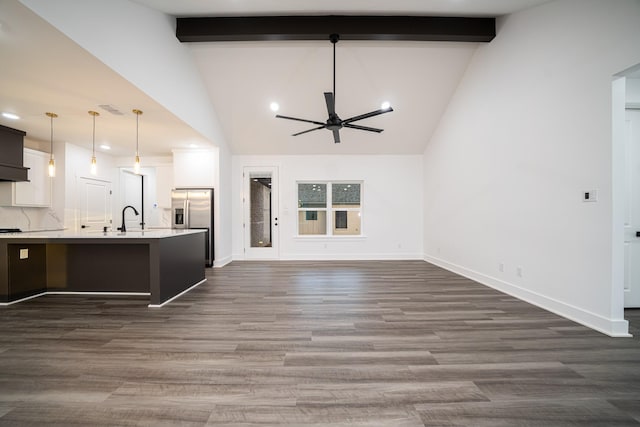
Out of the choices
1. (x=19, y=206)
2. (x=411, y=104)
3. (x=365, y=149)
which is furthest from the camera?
(x=365, y=149)

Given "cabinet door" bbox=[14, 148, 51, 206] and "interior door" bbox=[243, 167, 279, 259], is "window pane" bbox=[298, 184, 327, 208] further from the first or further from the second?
"cabinet door" bbox=[14, 148, 51, 206]

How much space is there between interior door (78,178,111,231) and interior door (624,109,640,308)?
9.14m

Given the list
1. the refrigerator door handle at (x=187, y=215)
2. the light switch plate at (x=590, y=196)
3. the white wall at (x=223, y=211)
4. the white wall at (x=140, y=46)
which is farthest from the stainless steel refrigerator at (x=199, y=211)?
the light switch plate at (x=590, y=196)

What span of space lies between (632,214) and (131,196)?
32.0 ft

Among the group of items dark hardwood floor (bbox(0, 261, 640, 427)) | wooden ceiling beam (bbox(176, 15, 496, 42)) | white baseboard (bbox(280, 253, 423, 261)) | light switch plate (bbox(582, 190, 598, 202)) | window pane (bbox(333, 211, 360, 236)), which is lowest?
dark hardwood floor (bbox(0, 261, 640, 427))

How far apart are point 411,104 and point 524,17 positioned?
2.17 meters

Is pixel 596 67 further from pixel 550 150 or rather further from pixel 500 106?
pixel 500 106

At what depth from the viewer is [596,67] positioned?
2.71 metres

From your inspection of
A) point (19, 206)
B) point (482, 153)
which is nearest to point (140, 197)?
point (19, 206)

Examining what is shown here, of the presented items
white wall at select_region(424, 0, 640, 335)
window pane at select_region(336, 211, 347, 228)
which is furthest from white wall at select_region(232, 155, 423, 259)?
white wall at select_region(424, 0, 640, 335)

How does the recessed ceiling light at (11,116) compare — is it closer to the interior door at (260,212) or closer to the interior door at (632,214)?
the interior door at (260,212)

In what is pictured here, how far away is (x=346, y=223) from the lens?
7141 millimetres

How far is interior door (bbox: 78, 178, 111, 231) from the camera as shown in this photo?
5820 millimetres

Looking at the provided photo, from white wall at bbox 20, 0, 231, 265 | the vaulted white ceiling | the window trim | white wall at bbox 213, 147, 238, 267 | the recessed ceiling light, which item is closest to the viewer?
white wall at bbox 20, 0, 231, 265
